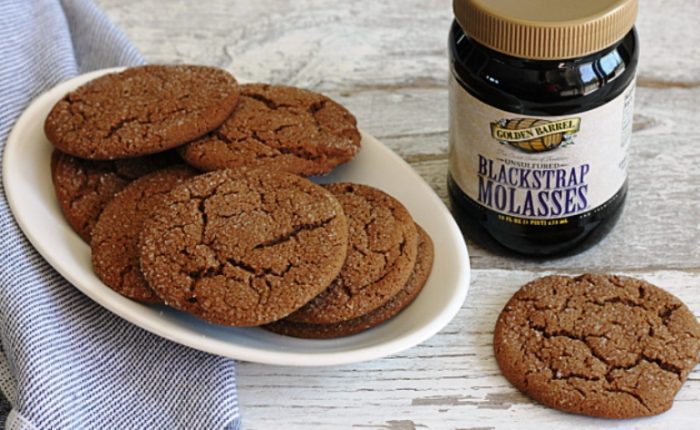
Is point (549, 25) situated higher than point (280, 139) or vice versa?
point (549, 25)

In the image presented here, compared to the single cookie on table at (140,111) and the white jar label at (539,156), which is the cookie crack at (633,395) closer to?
the white jar label at (539,156)

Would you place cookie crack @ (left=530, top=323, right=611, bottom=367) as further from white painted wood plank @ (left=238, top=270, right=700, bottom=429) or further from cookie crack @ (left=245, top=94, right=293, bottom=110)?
cookie crack @ (left=245, top=94, right=293, bottom=110)

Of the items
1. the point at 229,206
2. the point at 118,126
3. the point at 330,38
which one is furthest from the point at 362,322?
the point at 330,38

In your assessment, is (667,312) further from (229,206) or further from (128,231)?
(128,231)

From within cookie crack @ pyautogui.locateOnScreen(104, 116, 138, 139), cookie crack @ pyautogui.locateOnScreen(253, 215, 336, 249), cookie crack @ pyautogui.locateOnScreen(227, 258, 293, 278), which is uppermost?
cookie crack @ pyautogui.locateOnScreen(104, 116, 138, 139)

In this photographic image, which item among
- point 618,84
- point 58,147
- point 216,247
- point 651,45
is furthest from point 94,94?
point 651,45

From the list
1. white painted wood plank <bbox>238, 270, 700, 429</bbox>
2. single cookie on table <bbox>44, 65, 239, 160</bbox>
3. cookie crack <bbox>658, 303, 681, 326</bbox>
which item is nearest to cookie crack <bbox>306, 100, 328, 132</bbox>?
single cookie on table <bbox>44, 65, 239, 160</bbox>
